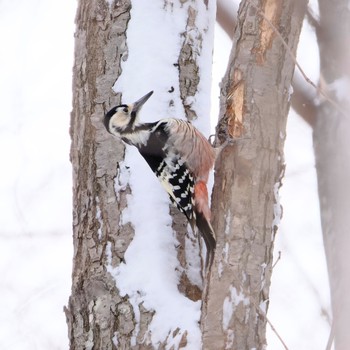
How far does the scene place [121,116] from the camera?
4.05m

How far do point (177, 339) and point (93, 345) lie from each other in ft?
1.22

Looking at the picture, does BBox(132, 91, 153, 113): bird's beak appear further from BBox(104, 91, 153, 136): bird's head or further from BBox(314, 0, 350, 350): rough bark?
BBox(314, 0, 350, 350): rough bark

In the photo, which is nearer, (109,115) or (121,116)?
(109,115)

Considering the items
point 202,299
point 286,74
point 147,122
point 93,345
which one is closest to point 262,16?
point 286,74

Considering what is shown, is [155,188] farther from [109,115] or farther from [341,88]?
[341,88]

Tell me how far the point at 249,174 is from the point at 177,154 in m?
1.20

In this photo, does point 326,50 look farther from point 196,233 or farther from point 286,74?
point 196,233

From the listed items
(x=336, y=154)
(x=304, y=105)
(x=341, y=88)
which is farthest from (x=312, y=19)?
(x=336, y=154)

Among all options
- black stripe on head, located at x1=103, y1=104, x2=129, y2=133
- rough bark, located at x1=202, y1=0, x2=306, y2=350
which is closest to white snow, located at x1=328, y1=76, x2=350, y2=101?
rough bark, located at x1=202, y1=0, x2=306, y2=350

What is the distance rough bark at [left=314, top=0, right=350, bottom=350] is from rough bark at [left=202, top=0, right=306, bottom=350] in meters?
0.40

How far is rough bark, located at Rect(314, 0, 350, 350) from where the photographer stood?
2.44 m

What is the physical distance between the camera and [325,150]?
2879mm

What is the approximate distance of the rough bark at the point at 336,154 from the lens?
244 cm

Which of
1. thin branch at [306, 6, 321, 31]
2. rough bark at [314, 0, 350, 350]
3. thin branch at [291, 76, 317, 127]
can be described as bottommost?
rough bark at [314, 0, 350, 350]
